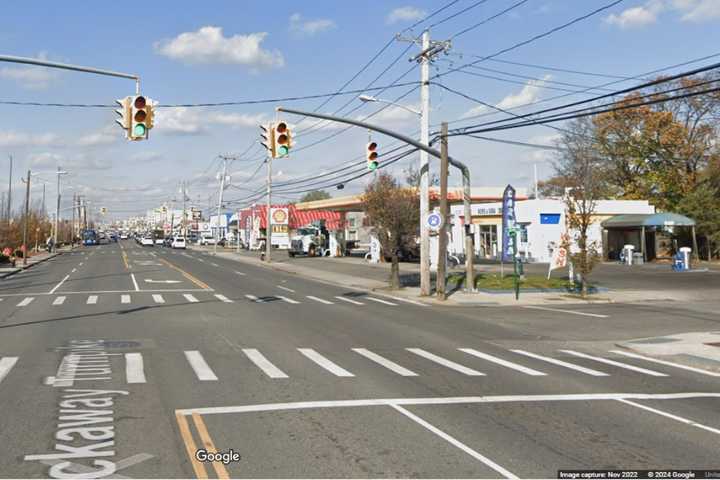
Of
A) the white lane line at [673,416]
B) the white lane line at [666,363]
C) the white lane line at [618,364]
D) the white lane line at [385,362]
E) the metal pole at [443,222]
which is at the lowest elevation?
the white lane line at [666,363]

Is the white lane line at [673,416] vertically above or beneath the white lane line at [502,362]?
above

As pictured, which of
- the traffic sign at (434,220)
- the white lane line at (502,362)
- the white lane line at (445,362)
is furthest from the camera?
the traffic sign at (434,220)

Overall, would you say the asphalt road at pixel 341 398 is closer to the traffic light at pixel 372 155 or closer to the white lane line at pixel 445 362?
the white lane line at pixel 445 362

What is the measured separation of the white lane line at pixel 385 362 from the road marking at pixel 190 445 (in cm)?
424

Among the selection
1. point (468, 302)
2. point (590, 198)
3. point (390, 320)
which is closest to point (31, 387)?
point (390, 320)

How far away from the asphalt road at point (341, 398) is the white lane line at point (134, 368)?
6 centimetres

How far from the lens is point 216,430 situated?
7730 mm

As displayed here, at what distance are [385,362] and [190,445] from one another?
5.84 meters

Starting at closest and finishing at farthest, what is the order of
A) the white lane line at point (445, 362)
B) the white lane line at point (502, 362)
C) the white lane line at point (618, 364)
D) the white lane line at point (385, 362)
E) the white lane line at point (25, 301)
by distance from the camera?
the white lane line at point (385, 362)
the white lane line at point (445, 362)
the white lane line at point (502, 362)
the white lane line at point (618, 364)
the white lane line at point (25, 301)

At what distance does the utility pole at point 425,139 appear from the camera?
2738 cm

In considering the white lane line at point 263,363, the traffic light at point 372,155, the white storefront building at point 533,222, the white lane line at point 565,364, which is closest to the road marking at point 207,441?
the white lane line at point 263,363

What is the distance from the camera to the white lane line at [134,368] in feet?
35.1

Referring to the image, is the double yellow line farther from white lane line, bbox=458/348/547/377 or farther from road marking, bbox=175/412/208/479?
white lane line, bbox=458/348/547/377

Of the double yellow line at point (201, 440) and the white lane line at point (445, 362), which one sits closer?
the double yellow line at point (201, 440)
